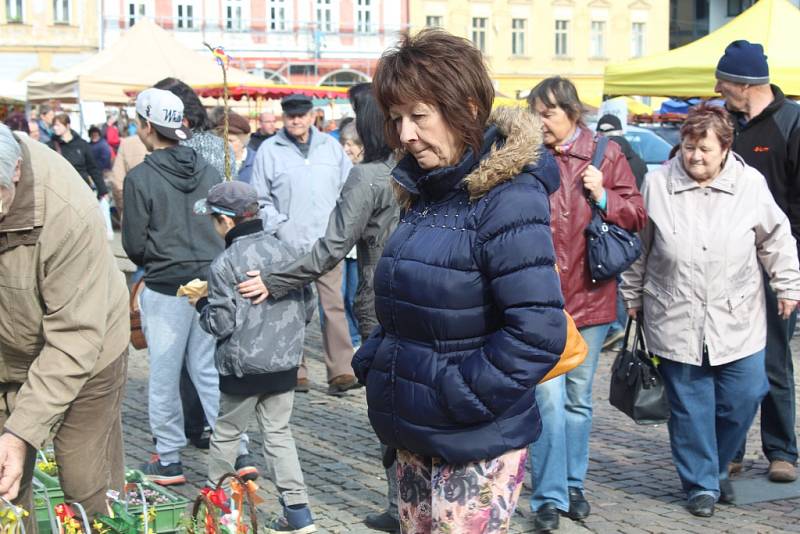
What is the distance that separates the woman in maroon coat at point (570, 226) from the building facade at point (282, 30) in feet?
171

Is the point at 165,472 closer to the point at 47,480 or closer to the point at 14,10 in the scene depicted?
the point at 47,480

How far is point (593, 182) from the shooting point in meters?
5.22

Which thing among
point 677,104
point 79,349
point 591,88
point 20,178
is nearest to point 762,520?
point 79,349

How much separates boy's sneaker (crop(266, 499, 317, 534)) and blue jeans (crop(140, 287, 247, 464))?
1.07 meters

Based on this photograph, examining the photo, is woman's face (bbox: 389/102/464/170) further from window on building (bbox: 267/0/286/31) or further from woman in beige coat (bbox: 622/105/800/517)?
window on building (bbox: 267/0/286/31)

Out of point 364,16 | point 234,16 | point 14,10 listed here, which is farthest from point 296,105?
point 14,10

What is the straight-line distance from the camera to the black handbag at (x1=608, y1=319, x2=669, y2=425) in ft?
18.1

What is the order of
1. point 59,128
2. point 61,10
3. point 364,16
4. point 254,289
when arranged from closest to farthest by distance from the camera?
point 254,289
point 59,128
point 61,10
point 364,16

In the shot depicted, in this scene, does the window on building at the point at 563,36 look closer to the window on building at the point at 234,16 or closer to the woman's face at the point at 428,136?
the window on building at the point at 234,16

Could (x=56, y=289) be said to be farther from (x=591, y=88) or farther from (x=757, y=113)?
(x=591, y=88)

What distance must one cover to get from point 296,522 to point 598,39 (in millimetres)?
63384

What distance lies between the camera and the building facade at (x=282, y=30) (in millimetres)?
57656

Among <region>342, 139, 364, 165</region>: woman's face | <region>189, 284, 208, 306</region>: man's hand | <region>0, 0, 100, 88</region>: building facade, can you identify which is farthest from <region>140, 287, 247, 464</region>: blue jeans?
<region>0, 0, 100, 88</region>: building facade

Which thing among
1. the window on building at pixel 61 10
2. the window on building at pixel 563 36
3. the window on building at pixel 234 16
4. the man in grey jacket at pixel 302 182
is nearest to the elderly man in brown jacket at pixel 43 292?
the man in grey jacket at pixel 302 182
